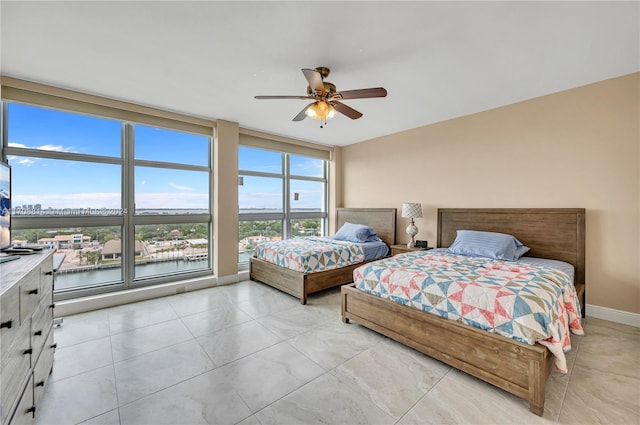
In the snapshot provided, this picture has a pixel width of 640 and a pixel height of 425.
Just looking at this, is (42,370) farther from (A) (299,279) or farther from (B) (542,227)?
(B) (542,227)

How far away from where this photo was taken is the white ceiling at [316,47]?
1903mm

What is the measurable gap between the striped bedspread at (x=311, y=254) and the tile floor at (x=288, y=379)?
2.77 feet

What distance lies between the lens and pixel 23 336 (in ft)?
4.59

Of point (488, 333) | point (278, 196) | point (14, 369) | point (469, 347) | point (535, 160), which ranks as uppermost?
point (535, 160)

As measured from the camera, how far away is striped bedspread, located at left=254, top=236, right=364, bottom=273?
365cm

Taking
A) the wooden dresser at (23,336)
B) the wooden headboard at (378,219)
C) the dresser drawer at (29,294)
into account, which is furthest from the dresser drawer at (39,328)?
the wooden headboard at (378,219)

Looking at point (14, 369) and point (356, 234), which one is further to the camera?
point (356, 234)

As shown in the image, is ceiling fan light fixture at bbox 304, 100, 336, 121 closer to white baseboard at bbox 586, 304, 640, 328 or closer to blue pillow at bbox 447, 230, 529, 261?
blue pillow at bbox 447, 230, 529, 261

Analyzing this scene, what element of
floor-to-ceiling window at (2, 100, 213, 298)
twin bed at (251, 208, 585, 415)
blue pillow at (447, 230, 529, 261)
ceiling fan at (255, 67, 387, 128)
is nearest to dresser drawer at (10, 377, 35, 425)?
floor-to-ceiling window at (2, 100, 213, 298)

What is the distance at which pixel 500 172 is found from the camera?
3691 mm

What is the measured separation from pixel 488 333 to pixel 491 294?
26cm

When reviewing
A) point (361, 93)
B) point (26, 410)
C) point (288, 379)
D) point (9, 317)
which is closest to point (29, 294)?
point (9, 317)

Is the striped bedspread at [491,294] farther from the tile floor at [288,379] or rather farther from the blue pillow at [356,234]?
the blue pillow at [356,234]

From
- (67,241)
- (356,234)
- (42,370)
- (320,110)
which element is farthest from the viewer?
(356,234)
